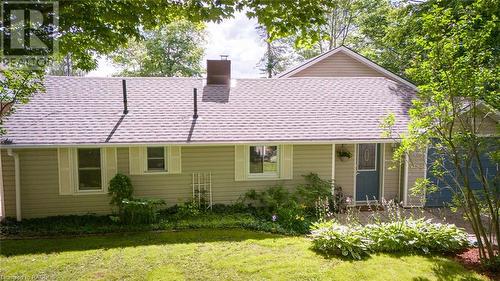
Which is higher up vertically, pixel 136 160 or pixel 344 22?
pixel 344 22

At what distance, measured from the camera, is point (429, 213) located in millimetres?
10648

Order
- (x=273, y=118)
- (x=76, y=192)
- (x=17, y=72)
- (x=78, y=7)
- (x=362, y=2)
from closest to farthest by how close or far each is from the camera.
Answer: (x=78, y=7)
(x=17, y=72)
(x=76, y=192)
(x=273, y=118)
(x=362, y=2)

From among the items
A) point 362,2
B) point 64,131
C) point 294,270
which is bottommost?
point 294,270

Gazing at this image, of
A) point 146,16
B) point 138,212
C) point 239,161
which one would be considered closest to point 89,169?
point 138,212

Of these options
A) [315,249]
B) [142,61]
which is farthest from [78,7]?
[142,61]

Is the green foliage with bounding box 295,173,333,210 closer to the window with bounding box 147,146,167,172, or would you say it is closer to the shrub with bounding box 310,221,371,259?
the shrub with bounding box 310,221,371,259

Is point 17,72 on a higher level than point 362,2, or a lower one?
lower

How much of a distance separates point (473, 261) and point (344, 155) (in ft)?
16.0

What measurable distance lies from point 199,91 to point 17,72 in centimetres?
658

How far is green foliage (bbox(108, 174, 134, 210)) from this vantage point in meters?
9.57

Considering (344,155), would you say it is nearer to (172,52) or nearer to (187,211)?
(187,211)

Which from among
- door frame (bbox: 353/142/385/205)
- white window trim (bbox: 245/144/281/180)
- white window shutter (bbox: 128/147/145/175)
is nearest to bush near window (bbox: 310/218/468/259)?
white window trim (bbox: 245/144/281/180)

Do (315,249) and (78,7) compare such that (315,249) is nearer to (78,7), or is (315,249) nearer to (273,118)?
(273,118)

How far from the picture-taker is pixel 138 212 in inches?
356
